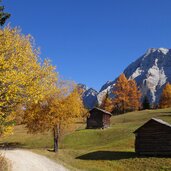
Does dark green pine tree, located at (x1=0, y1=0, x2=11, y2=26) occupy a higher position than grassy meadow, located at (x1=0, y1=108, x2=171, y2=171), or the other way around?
dark green pine tree, located at (x1=0, y1=0, x2=11, y2=26)

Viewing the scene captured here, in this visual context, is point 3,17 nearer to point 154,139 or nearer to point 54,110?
point 54,110

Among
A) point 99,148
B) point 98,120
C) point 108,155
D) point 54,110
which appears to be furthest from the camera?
point 98,120

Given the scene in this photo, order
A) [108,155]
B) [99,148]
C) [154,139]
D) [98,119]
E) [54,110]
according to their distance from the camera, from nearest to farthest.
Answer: [54,110]
[154,139]
[108,155]
[99,148]
[98,119]

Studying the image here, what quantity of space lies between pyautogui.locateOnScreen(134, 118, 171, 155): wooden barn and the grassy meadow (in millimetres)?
1890

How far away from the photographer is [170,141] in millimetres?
41906

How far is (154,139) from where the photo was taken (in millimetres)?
43188

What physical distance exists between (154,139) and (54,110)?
46.3 ft

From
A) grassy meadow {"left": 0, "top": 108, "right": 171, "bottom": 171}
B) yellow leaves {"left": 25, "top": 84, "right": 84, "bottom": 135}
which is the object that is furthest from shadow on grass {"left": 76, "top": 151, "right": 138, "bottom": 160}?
yellow leaves {"left": 25, "top": 84, "right": 84, "bottom": 135}

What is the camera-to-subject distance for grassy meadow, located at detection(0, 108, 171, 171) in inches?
1430

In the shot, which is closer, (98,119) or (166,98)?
(98,119)

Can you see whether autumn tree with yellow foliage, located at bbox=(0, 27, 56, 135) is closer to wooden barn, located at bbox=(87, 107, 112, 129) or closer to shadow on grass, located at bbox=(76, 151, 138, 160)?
shadow on grass, located at bbox=(76, 151, 138, 160)

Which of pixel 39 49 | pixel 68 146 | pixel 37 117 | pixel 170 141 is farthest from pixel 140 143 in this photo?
pixel 39 49

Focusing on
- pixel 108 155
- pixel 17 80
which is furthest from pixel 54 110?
pixel 17 80

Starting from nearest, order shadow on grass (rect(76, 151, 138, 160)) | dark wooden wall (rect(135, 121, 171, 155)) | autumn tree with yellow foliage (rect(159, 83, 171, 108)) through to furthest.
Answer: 1. shadow on grass (rect(76, 151, 138, 160))
2. dark wooden wall (rect(135, 121, 171, 155))
3. autumn tree with yellow foliage (rect(159, 83, 171, 108))
